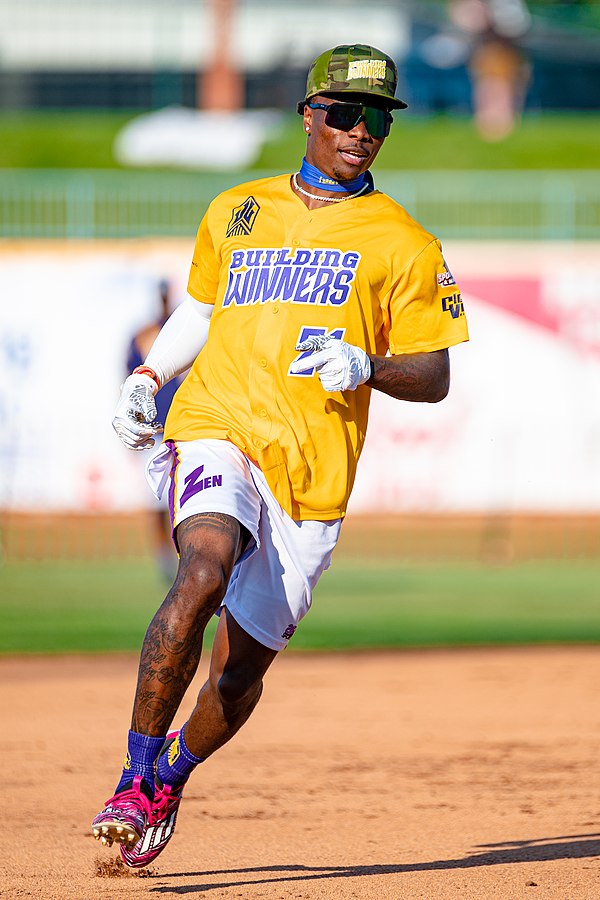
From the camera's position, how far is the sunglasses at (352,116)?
17.9ft

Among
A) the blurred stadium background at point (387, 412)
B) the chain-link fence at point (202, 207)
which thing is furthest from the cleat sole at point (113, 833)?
the chain-link fence at point (202, 207)

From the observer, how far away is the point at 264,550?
5.29 m

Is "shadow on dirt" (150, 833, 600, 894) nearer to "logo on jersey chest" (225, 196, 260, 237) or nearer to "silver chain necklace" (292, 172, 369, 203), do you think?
"logo on jersey chest" (225, 196, 260, 237)

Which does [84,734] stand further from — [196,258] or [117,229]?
[117,229]

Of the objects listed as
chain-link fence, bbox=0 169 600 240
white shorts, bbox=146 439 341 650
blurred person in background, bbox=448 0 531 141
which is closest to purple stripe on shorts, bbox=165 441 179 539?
white shorts, bbox=146 439 341 650

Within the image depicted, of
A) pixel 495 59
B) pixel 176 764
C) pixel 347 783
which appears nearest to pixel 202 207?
pixel 495 59

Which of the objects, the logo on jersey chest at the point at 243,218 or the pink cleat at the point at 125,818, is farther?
the logo on jersey chest at the point at 243,218

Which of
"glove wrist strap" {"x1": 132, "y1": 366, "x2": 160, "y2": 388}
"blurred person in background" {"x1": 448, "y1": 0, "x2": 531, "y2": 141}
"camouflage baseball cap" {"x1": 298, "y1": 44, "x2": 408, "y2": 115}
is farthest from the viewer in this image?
"blurred person in background" {"x1": 448, "y1": 0, "x2": 531, "y2": 141}

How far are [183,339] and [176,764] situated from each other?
5.00ft

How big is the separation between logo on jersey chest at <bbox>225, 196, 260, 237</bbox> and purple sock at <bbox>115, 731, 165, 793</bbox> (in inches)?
69.7

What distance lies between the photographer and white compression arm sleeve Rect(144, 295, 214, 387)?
5.63m

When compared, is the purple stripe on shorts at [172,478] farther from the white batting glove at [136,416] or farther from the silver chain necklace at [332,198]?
the silver chain necklace at [332,198]

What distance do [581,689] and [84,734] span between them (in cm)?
322

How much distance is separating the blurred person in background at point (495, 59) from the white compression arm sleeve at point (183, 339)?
27.7m
